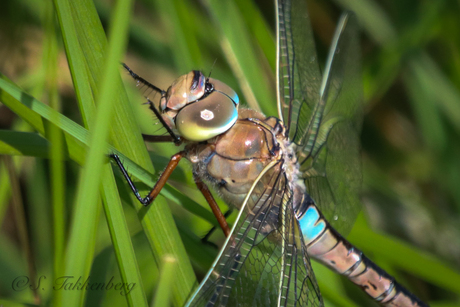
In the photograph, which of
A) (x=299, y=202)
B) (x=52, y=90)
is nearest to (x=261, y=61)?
(x=299, y=202)

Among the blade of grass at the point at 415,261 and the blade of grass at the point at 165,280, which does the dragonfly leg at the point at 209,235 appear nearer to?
the blade of grass at the point at 415,261

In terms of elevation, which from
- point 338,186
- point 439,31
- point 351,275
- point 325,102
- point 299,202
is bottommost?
point 351,275

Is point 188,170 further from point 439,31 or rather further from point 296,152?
point 439,31

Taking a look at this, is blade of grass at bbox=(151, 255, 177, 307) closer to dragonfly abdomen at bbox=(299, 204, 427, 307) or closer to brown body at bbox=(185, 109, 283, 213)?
brown body at bbox=(185, 109, 283, 213)

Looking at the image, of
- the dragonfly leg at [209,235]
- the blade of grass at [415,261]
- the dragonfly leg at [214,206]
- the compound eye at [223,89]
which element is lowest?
the dragonfly leg at [209,235]

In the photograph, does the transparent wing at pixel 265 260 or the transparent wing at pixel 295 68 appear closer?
the transparent wing at pixel 265 260

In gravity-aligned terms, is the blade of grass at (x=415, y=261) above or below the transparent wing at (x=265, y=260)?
above

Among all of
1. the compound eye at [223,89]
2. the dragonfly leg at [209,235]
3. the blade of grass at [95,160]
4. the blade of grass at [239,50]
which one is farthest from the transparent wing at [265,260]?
the blade of grass at [239,50]
